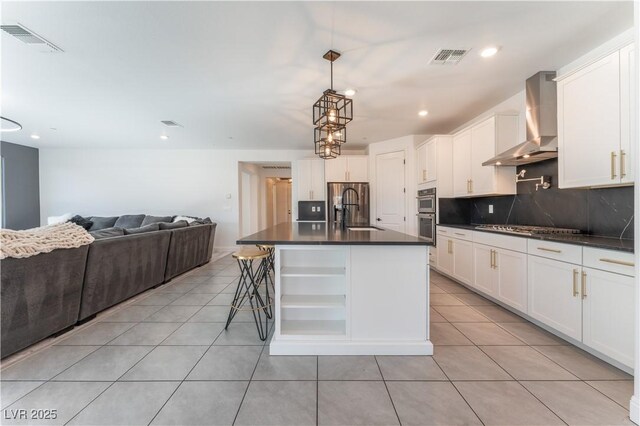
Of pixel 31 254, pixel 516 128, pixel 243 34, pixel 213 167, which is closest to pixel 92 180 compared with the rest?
pixel 213 167

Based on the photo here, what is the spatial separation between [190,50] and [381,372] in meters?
3.09

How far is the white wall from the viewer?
19.9ft

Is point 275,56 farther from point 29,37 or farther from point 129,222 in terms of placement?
point 129,222

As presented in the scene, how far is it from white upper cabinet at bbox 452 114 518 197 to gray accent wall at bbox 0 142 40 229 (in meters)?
9.10

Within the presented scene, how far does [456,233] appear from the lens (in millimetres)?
3453

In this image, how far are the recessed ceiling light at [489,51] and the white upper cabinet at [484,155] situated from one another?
0.99 meters

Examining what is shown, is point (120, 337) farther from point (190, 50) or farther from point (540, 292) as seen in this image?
point (540, 292)

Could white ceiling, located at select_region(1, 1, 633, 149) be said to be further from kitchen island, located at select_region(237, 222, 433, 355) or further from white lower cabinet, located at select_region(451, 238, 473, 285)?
white lower cabinet, located at select_region(451, 238, 473, 285)

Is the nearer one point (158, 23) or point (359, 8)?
point (359, 8)

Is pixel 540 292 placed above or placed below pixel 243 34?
below

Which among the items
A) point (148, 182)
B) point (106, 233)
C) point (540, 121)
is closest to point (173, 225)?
point (106, 233)

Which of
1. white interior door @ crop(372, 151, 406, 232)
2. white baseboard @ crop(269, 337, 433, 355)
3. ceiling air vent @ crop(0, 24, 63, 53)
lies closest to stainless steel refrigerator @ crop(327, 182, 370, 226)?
white interior door @ crop(372, 151, 406, 232)

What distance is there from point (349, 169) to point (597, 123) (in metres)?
3.85

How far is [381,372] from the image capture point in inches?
67.0
